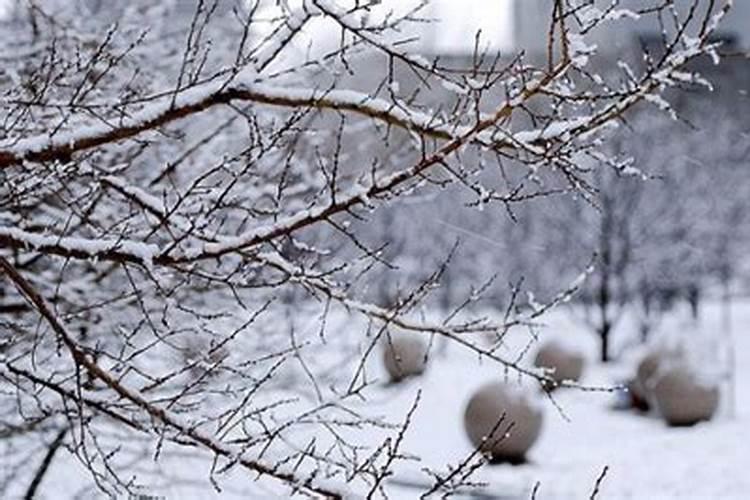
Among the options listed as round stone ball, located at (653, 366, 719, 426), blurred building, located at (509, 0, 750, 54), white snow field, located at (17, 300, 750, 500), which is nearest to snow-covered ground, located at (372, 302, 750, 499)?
white snow field, located at (17, 300, 750, 500)

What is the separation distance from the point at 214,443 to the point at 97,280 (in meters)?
3.79

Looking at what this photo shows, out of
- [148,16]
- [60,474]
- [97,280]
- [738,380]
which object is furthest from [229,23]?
[738,380]

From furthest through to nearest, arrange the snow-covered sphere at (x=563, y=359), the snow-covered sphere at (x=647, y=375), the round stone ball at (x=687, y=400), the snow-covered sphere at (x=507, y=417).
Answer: the snow-covered sphere at (x=563, y=359)
the snow-covered sphere at (x=647, y=375)
the round stone ball at (x=687, y=400)
the snow-covered sphere at (x=507, y=417)

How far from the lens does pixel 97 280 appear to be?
8.38 meters

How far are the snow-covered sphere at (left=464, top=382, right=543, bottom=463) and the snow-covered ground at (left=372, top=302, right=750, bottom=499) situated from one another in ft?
0.66

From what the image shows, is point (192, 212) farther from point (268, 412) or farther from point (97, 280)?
point (97, 280)

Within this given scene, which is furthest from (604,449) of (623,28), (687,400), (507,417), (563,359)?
(623,28)

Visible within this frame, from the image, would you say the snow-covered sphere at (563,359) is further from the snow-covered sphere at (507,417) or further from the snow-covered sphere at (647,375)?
the snow-covered sphere at (507,417)

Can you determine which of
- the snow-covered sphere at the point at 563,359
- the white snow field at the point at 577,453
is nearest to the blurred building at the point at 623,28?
the white snow field at the point at 577,453

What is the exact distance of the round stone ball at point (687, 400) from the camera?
1955 cm

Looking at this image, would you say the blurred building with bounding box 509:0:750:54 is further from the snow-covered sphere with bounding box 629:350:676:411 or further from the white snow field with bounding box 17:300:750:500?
the snow-covered sphere with bounding box 629:350:676:411

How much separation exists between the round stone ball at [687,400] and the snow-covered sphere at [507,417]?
2.69 meters

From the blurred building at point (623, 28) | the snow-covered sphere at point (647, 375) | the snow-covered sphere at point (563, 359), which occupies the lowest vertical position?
the snow-covered sphere at point (647, 375)

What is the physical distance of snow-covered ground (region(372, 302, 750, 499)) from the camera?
47.3ft
